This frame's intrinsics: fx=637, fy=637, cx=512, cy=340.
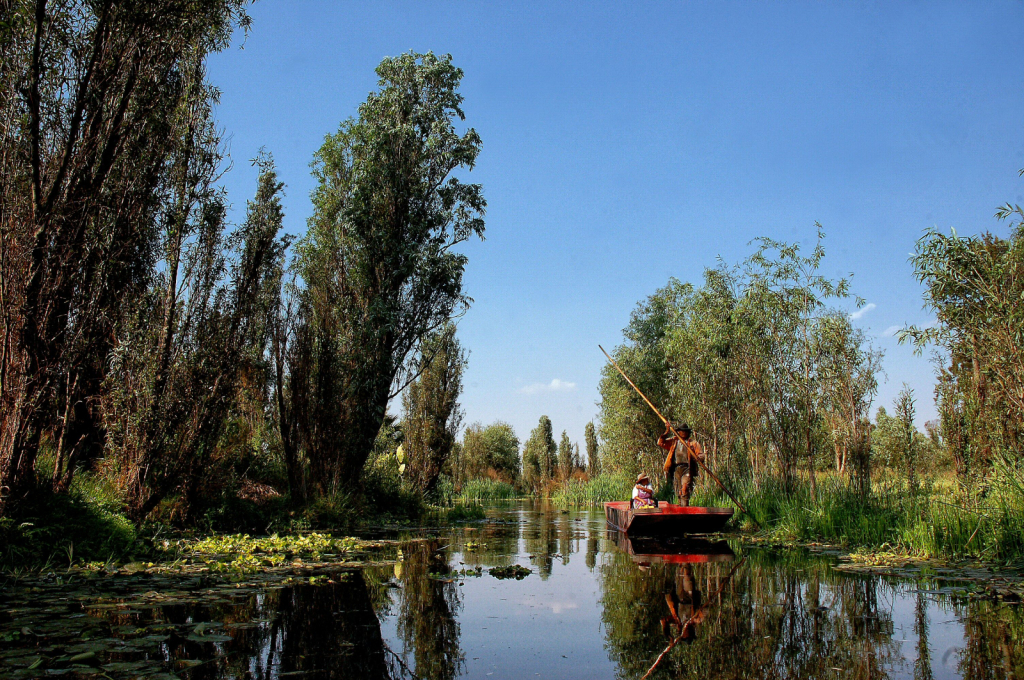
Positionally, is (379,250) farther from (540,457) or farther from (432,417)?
(540,457)

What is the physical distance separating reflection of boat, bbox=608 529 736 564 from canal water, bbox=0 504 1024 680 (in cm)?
105

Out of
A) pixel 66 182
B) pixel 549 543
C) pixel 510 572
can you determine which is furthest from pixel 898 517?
pixel 66 182

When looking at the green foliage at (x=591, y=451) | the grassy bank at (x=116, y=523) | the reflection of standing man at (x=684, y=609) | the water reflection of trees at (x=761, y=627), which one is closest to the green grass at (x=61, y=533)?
the grassy bank at (x=116, y=523)

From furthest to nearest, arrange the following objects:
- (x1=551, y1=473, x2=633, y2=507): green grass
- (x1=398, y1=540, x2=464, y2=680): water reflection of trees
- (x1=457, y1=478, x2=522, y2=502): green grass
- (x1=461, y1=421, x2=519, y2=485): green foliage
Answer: (x1=461, y1=421, x2=519, y2=485): green foliage, (x1=457, y1=478, x2=522, y2=502): green grass, (x1=551, y1=473, x2=633, y2=507): green grass, (x1=398, y1=540, x2=464, y2=680): water reflection of trees

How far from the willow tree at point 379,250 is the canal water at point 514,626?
7.71 m

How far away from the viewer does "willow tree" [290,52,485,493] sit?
14.6 m

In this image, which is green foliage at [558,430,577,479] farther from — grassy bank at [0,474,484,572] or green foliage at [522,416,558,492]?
grassy bank at [0,474,484,572]

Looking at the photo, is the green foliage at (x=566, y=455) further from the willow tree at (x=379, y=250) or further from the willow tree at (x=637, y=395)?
the willow tree at (x=379, y=250)

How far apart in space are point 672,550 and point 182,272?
928 centimetres

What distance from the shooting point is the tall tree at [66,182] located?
694 centimetres

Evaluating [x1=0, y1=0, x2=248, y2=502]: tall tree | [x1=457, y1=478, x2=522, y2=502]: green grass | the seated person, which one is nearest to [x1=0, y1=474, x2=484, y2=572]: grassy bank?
[x1=0, y1=0, x2=248, y2=502]: tall tree

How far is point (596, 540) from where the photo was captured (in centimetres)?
1218

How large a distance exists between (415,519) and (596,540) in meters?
7.12

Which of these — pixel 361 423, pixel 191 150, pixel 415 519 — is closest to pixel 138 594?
pixel 191 150
